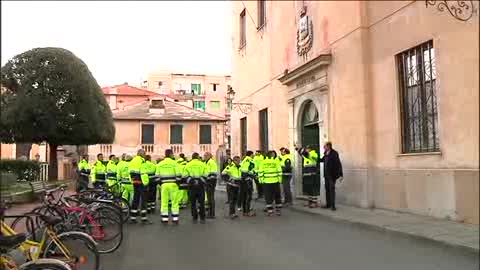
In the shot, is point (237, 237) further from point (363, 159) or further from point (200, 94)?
point (200, 94)

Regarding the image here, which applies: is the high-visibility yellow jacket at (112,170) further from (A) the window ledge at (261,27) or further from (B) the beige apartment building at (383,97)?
(A) the window ledge at (261,27)

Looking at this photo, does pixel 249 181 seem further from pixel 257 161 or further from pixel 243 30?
pixel 243 30

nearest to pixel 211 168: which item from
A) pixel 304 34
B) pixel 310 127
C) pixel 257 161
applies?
pixel 257 161

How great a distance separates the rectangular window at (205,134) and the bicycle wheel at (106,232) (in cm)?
4855

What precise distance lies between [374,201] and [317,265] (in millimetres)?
7636

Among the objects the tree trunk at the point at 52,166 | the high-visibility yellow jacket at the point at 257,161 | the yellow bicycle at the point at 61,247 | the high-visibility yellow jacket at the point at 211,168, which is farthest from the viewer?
the tree trunk at the point at 52,166

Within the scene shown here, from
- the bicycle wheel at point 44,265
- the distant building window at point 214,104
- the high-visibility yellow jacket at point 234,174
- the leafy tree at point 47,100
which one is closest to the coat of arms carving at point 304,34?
the high-visibility yellow jacket at point 234,174

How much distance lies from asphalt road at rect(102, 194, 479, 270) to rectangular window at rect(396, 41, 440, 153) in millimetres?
2806

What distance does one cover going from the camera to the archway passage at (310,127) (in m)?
20.4

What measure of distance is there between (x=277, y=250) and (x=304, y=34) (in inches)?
479

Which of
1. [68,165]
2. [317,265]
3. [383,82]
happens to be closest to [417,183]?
[383,82]

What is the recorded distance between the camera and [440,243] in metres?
9.80

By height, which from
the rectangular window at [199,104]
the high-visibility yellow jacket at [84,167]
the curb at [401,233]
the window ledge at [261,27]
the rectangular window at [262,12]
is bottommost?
the curb at [401,233]

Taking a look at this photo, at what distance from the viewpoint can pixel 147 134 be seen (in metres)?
57.2
